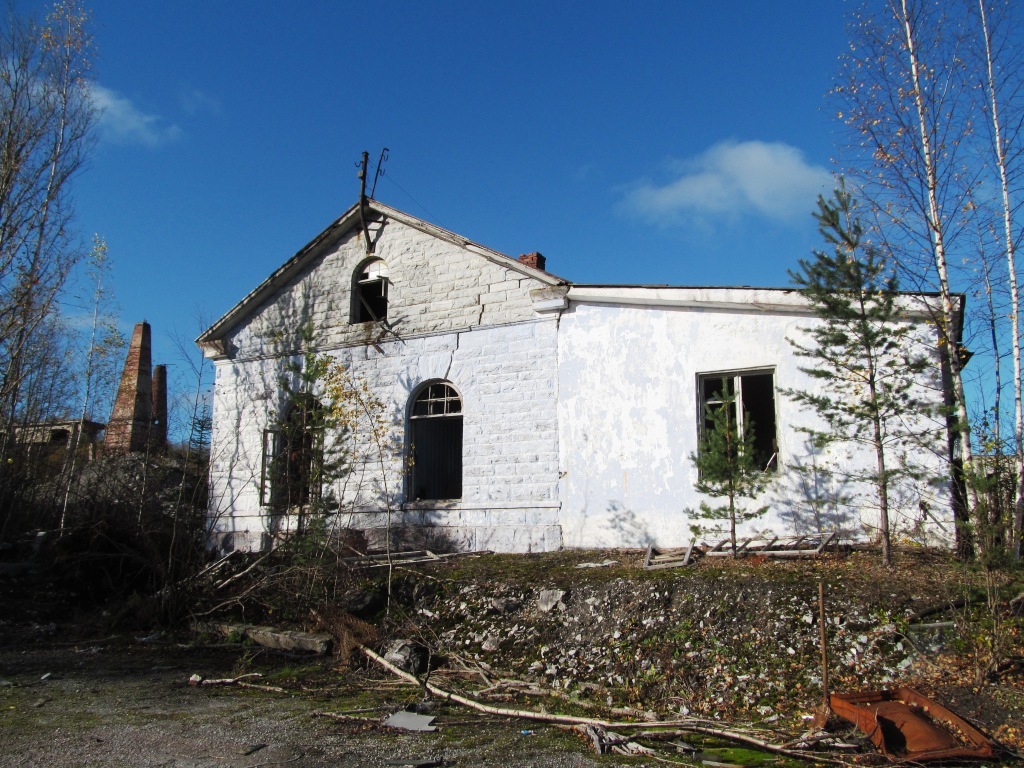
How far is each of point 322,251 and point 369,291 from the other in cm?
130

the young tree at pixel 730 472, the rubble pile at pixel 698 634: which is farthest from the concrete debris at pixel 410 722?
the young tree at pixel 730 472

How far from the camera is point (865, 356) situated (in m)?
8.43

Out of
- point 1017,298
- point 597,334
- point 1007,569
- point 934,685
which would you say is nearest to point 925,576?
point 1007,569

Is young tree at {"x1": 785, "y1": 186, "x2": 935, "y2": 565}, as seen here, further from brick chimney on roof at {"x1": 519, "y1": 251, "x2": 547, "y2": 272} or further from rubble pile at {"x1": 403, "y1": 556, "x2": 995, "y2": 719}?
brick chimney on roof at {"x1": 519, "y1": 251, "x2": 547, "y2": 272}

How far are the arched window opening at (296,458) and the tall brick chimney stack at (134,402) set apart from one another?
1171 cm

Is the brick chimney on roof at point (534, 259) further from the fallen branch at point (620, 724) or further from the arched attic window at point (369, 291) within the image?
the fallen branch at point (620, 724)

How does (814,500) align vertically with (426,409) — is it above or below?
below

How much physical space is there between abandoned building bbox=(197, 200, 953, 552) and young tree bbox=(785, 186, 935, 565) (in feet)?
1.14

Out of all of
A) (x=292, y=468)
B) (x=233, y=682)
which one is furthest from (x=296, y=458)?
(x=233, y=682)

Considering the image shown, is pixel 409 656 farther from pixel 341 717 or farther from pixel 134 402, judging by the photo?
pixel 134 402

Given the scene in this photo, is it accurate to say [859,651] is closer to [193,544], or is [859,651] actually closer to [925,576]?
[925,576]

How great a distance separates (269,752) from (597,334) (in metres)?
7.64

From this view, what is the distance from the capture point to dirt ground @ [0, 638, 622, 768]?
16.6 ft

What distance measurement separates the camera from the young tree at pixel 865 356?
326 inches
